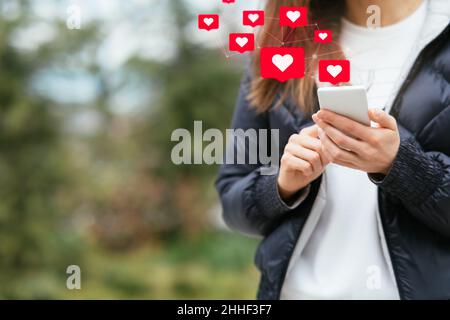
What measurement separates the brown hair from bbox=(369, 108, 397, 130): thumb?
0.17 m

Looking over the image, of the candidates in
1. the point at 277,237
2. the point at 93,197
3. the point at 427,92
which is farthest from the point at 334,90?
the point at 93,197

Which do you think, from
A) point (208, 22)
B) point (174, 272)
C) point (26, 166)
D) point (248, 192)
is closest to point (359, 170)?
point (248, 192)

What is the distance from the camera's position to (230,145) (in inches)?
34.8

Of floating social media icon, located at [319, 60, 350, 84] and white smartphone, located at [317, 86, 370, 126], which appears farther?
floating social media icon, located at [319, 60, 350, 84]

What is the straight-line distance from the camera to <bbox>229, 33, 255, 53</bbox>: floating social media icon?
768 mm

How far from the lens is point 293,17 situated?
796 millimetres

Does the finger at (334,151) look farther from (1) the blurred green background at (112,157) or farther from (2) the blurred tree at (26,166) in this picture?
(2) the blurred tree at (26,166)

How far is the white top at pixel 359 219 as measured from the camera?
74 cm

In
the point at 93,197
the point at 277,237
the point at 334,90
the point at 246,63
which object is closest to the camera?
the point at 334,90

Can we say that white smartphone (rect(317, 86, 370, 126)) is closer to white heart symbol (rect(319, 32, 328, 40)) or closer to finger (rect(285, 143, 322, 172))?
finger (rect(285, 143, 322, 172))

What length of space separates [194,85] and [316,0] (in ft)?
10.8

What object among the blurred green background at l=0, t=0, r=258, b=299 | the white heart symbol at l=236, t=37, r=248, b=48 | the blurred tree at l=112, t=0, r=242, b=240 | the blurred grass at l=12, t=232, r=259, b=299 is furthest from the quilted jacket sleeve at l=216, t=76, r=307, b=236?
the blurred tree at l=112, t=0, r=242, b=240

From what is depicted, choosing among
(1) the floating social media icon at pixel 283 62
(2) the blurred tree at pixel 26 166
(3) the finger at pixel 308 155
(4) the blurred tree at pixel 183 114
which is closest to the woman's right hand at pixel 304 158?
(3) the finger at pixel 308 155
